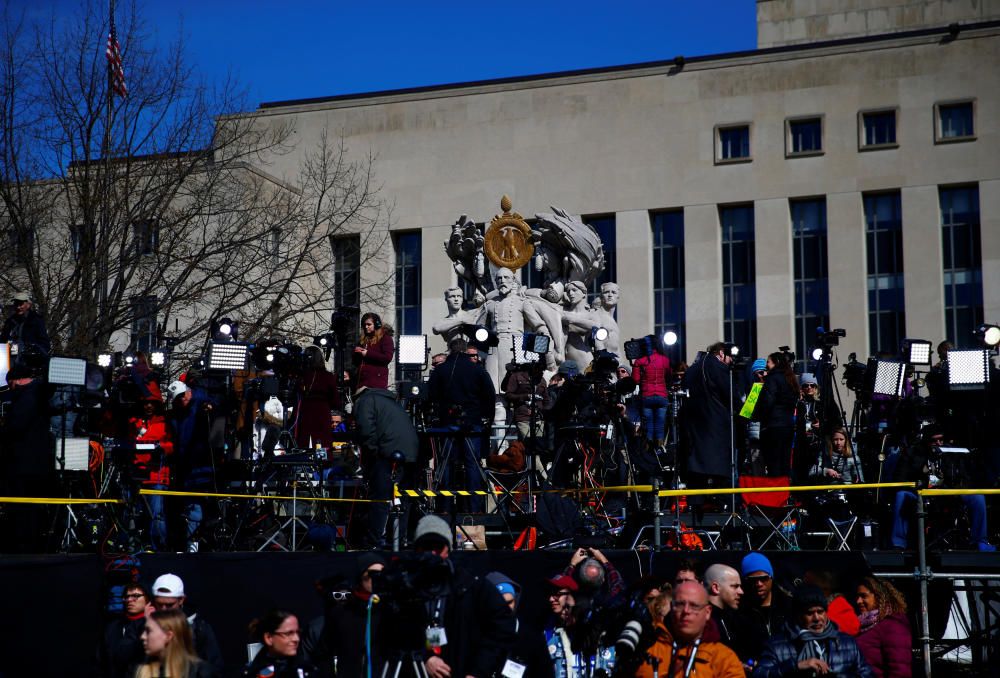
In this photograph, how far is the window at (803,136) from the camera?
43094 mm

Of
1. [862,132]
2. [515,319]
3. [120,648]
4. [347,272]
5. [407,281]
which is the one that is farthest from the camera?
[407,281]

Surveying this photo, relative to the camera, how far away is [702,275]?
44.2 m

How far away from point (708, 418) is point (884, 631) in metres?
5.25

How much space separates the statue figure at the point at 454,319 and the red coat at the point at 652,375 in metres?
7.23

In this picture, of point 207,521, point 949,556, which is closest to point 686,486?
point 949,556

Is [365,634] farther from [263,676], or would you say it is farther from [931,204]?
[931,204]

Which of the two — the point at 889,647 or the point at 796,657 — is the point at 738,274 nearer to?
the point at 889,647

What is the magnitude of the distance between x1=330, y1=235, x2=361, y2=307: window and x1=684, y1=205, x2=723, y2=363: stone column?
1046 cm

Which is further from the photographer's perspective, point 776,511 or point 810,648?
point 776,511

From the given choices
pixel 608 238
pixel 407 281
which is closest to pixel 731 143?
pixel 608 238

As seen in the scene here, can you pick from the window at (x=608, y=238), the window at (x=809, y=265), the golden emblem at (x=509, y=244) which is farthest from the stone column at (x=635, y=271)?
the golden emblem at (x=509, y=244)

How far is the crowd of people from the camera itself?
8.58m

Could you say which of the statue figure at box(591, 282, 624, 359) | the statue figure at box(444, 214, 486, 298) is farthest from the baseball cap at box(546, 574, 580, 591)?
the statue figure at box(444, 214, 486, 298)

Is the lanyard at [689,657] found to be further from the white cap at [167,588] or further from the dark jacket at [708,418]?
the dark jacket at [708,418]
